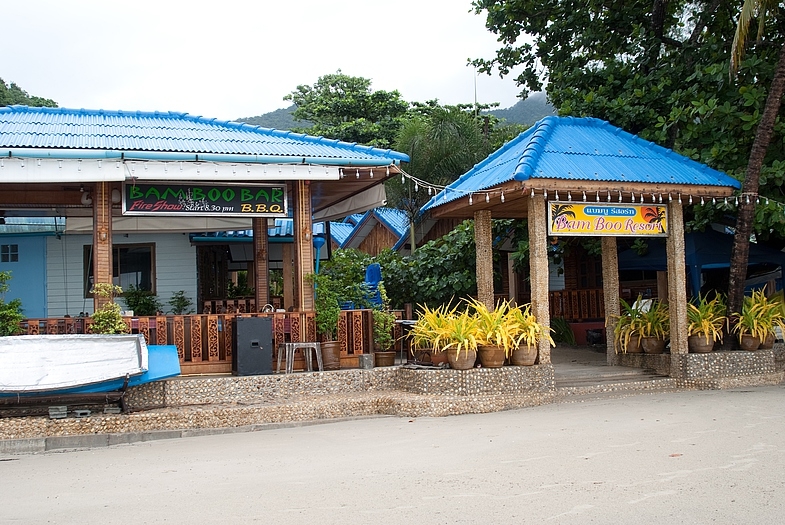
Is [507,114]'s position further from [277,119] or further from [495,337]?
[495,337]

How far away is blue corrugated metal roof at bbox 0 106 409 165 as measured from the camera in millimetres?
11695

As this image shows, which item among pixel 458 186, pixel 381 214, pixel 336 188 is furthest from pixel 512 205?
pixel 381 214

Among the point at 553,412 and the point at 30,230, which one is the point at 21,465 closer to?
the point at 553,412

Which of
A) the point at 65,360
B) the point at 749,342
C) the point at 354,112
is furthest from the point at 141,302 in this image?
the point at 354,112

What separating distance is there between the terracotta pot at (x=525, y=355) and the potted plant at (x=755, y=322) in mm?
4093

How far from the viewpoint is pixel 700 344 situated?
1324 centimetres

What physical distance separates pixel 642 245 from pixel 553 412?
23.0 feet

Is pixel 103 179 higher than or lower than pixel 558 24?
lower

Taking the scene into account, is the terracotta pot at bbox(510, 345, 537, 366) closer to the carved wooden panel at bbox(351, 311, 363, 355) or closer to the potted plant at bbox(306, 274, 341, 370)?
the carved wooden panel at bbox(351, 311, 363, 355)

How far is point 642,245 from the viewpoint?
54.7 feet

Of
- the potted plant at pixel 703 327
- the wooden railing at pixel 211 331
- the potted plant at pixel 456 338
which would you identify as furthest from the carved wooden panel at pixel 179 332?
the potted plant at pixel 703 327

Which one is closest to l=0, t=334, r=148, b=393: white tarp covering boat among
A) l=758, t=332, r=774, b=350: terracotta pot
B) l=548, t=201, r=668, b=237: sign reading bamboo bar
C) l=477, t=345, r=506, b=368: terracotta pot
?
l=477, t=345, r=506, b=368: terracotta pot

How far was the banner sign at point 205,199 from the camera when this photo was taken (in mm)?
11672

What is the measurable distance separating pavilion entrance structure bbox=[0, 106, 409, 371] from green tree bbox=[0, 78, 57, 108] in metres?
25.1
